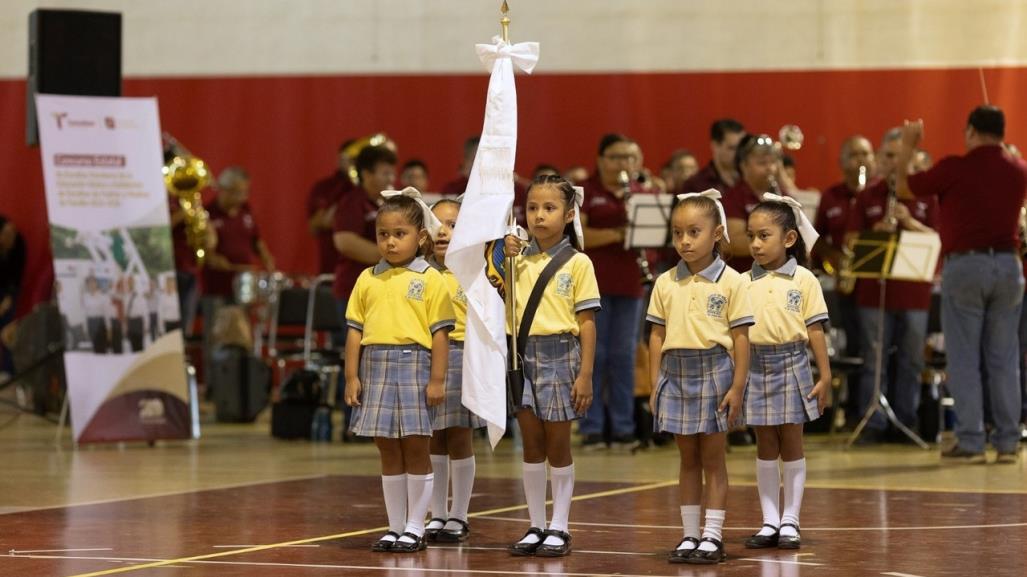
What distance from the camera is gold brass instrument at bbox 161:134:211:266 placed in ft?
41.2

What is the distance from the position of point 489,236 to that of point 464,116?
29.4 feet

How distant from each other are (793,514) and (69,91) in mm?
6654

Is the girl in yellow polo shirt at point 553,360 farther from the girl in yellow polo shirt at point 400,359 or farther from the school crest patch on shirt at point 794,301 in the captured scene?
the school crest patch on shirt at point 794,301

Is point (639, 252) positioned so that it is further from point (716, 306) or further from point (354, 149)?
point (716, 306)

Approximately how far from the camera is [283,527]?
6637mm

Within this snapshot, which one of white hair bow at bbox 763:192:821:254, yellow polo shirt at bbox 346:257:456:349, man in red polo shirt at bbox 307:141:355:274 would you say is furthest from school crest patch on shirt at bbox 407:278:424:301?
man in red polo shirt at bbox 307:141:355:274

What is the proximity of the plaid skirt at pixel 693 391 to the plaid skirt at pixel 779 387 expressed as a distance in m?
0.36

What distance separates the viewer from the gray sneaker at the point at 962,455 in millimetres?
9570

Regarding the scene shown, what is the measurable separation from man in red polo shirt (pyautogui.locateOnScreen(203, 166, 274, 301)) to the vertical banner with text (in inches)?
Result: 122

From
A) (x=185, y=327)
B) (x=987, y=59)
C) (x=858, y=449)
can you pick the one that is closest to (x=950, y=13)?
(x=987, y=59)

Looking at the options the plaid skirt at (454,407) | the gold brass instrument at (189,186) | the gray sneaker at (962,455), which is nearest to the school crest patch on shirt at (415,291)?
the plaid skirt at (454,407)

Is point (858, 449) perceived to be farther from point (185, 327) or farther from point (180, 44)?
point (180, 44)

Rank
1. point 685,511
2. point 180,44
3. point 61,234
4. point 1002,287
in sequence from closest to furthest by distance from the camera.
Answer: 1. point 685,511
2. point 1002,287
3. point 61,234
4. point 180,44

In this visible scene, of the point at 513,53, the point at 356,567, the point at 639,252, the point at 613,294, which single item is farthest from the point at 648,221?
the point at 356,567
